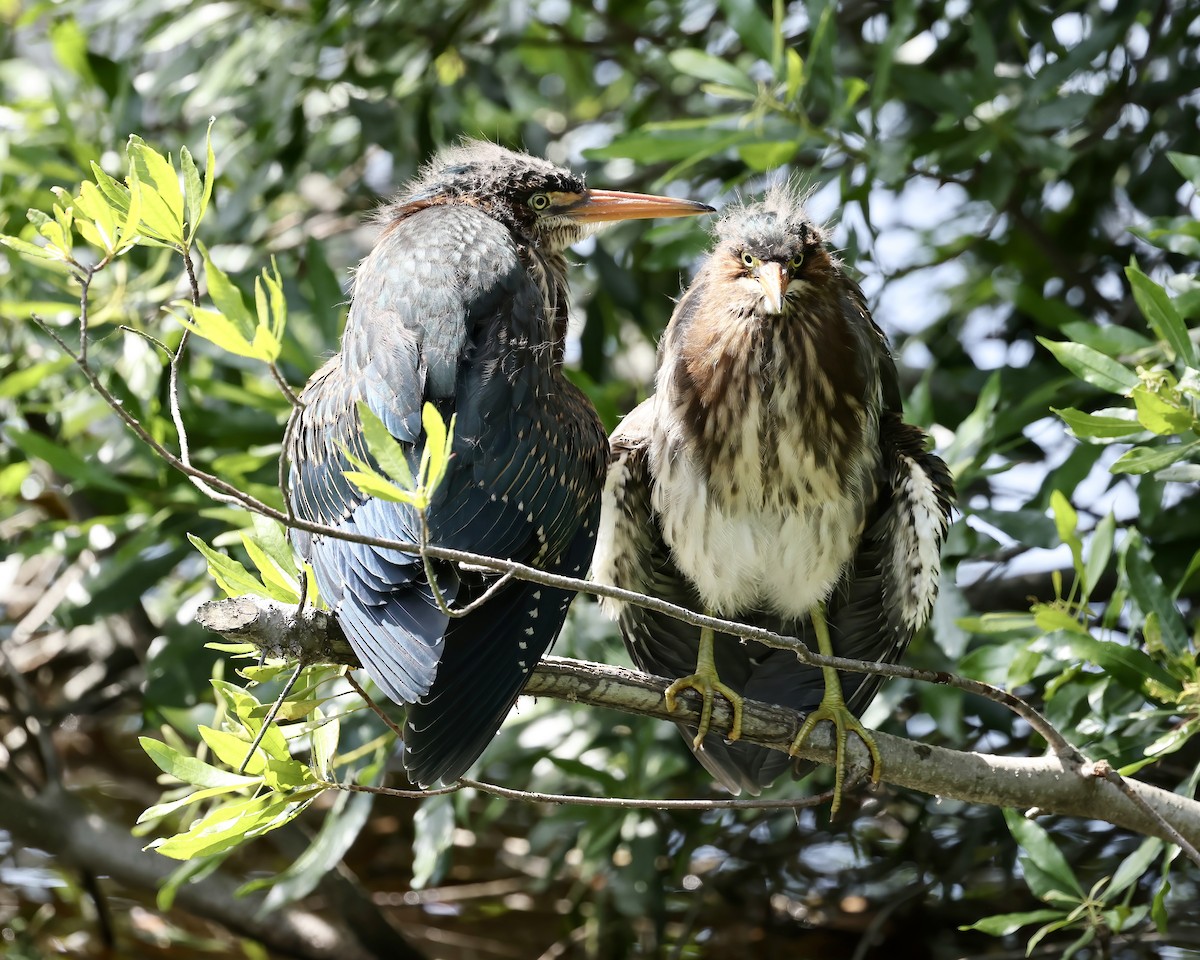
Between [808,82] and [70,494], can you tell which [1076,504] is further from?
[70,494]

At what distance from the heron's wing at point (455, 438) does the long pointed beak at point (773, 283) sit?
1.24ft

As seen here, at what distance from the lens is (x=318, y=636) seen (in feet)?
6.68

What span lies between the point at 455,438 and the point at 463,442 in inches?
0.7

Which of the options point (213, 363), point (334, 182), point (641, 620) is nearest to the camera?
point (641, 620)

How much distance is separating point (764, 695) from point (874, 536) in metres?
0.45

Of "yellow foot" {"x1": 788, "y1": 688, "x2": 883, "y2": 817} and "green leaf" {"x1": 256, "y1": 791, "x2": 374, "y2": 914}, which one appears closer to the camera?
"yellow foot" {"x1": 788, "y1": 688, "x2": 883, "y2": 817}

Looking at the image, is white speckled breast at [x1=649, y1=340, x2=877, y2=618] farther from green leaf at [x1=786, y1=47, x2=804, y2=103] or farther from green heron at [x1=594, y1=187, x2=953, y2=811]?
green leaf at [x1=786, y1=47, x2=804, y2=103]

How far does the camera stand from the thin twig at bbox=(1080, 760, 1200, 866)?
77.3 inches

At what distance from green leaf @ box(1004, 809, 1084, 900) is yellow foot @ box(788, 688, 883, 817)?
1.06 feet

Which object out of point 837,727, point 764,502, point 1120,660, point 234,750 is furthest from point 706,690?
point 234,750

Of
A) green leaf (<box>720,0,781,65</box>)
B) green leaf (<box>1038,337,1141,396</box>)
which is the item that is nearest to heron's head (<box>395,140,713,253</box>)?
green leaf (<box>720,0,781,65</box>)

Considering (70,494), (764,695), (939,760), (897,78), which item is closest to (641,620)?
(764,695)

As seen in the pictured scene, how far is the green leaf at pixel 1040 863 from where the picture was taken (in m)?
2.47

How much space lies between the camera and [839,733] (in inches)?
95.0
